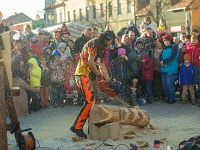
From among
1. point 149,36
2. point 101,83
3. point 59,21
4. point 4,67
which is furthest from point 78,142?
point 59,21

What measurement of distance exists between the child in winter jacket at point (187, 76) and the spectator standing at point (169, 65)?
0.22m

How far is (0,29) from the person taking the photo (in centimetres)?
1275

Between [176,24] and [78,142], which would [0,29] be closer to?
[78,142]

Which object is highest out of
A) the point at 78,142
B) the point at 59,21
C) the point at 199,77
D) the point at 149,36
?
the point at 59,21

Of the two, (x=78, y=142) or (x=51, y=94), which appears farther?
(x=51, y=94)

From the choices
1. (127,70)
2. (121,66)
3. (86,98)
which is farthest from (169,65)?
(86,98)

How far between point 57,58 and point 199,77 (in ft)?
12.9

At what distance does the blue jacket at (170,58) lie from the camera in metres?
11.5

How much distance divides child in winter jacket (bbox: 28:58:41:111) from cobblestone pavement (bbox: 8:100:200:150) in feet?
0.90

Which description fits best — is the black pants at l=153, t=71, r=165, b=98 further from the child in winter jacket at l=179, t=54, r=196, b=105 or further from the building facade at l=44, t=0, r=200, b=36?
the building facade at l=44, t=0, r=200, b=36

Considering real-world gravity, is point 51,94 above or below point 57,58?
below

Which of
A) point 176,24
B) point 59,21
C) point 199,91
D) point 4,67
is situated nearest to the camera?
point 4,67

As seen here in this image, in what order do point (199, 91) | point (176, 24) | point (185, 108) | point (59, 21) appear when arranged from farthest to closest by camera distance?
point (59, 21) → point (176, 24) → point (199, 91) → point (185, 108)

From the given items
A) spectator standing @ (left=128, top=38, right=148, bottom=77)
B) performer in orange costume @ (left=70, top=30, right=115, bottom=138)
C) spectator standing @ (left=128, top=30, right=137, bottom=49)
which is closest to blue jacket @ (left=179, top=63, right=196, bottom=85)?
spectator standing @ (left=128, top=38, right=148, bottom=77)
